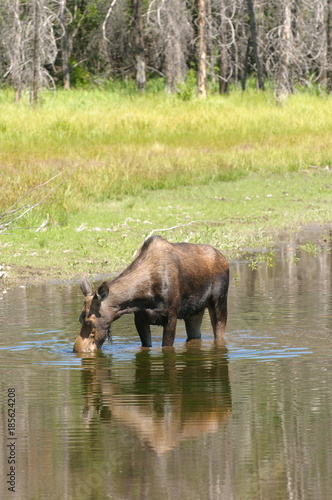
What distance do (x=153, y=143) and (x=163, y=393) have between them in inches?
704

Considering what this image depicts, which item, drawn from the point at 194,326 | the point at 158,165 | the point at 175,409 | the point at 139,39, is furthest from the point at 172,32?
the point at 175,409

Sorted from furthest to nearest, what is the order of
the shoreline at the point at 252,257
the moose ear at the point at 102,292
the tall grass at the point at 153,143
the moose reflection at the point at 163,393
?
the tall grass at the point at 153,143 → the shoreline at the point at 252,257 → the moose ear at the point at 102,292 → the moose reflection at the point at 163,393

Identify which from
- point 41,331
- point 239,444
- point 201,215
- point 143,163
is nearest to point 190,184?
point 143,163

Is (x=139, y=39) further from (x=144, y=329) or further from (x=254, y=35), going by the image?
(x=144, y=329)

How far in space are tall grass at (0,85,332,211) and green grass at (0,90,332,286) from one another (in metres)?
0.03

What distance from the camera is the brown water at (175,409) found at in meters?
4.89

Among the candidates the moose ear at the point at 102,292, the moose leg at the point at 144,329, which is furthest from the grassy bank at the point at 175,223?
the moose ear at the point at 102,292

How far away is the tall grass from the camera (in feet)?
66.6

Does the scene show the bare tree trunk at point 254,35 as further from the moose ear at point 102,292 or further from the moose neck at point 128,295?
the moose ear at point 102,292

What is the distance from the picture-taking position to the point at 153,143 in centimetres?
2450

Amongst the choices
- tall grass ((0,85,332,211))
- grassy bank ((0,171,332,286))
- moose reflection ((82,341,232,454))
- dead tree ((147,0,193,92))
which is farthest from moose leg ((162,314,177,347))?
dead tree ((147,0,193,92))

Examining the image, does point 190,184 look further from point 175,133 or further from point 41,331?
point 41,331

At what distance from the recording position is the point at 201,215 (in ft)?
59.7

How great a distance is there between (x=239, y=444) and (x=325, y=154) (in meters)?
19.6
